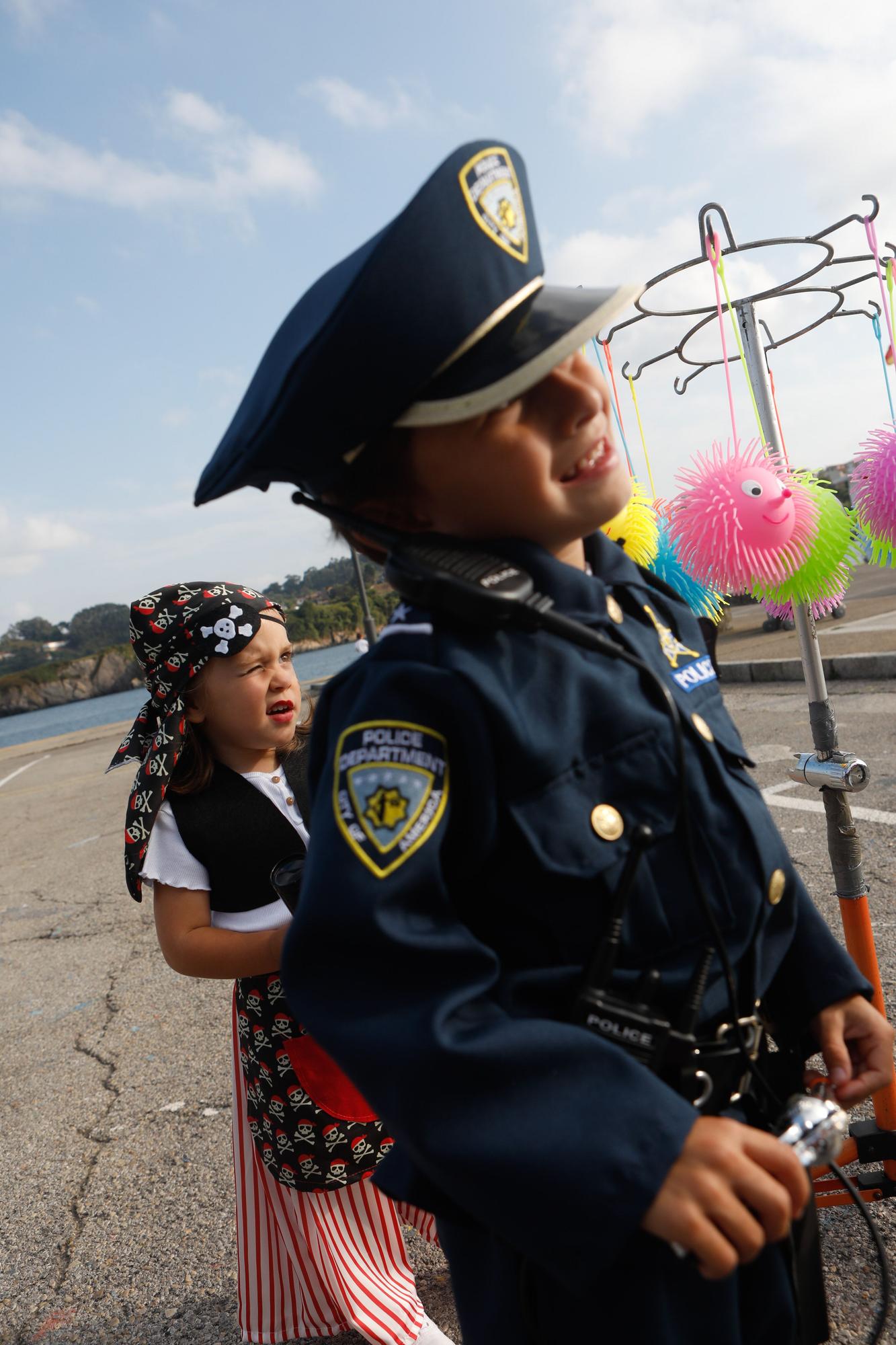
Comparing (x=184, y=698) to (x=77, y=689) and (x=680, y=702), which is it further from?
(x=77, y=689)

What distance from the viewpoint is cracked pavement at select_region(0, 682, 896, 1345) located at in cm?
222

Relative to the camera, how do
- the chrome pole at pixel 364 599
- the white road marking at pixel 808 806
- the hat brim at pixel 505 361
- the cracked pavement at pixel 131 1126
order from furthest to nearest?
the chrome pole at pixel 364 599
the white road marking at pixel 808 806
the cracked pavement at pixel 131 1126
the hat brim at pixel 505 361

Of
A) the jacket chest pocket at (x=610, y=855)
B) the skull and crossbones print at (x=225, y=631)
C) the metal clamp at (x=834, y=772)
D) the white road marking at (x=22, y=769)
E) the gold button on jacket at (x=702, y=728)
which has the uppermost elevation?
the skull and crossbones print at (x=225, y=631)

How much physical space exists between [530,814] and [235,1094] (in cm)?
151

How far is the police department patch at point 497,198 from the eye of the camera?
958mm

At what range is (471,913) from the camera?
3.17 feet

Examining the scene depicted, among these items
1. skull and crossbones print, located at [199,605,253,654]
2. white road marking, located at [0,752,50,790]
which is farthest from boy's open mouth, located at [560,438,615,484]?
white road marking, located at [0,752,50,790]

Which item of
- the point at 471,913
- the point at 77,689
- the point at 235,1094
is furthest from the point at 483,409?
the point at 77,689

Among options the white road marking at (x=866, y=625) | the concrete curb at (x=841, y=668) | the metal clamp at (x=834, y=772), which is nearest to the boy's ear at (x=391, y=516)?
the metal clamp at (x=834, y=772)

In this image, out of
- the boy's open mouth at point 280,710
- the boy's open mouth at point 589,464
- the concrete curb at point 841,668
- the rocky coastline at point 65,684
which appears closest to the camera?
the boy's open mouth at point 589,464

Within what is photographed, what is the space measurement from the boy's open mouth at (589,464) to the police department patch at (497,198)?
0.21 meters

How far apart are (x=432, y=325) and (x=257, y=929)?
1.27m

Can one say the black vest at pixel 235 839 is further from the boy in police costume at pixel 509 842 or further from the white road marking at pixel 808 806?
the white road marking at pixel 808 806

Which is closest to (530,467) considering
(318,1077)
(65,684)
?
(318,1077)
